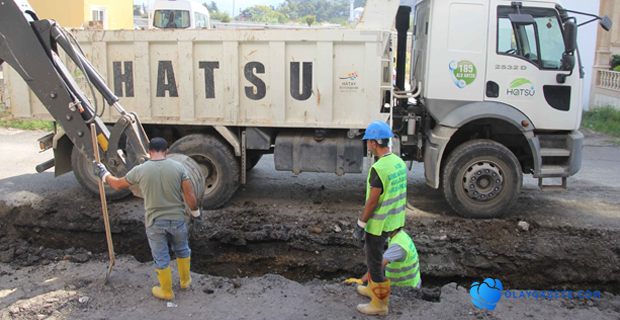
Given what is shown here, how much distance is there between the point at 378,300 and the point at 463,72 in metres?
3.82

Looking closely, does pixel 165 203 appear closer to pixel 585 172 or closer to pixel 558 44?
pixel 558 44

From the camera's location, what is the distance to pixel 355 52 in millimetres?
7324

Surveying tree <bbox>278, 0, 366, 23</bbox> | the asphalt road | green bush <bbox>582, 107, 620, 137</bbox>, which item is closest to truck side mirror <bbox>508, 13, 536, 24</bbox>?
the asphalt road

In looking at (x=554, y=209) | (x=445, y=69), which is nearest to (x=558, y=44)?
(x=445, y=69)

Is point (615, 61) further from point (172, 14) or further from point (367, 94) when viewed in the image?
point (172, 14)

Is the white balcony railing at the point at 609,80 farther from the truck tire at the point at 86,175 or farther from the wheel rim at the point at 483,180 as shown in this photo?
the truck tire at the point at 86,175

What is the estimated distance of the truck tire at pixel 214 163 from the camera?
7809mm

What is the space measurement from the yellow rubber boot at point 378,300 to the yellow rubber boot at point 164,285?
171 cm

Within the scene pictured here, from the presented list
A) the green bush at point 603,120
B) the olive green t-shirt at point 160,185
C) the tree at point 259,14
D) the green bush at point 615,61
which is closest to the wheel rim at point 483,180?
the olive green t-shirt at point 160,185

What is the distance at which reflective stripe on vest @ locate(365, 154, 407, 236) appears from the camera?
4.54 meters

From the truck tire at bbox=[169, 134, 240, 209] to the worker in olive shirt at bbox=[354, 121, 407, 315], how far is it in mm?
3514

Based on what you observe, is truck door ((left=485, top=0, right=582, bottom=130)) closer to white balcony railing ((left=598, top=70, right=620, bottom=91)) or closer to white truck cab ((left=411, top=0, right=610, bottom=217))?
white truck cab ((left=411, top=0, right=610, bottom=217))

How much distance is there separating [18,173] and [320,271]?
5.86 meters

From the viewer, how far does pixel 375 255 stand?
4.66 meters
